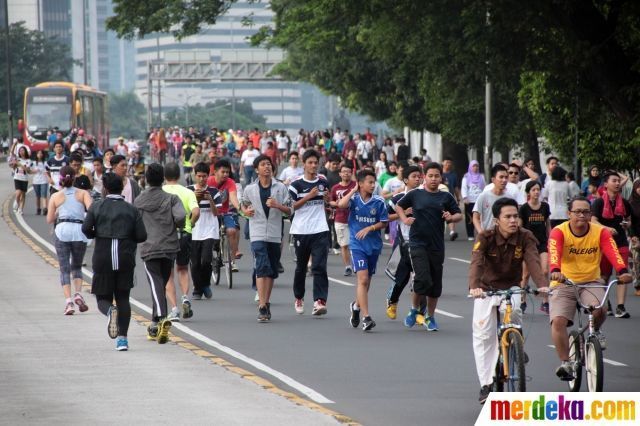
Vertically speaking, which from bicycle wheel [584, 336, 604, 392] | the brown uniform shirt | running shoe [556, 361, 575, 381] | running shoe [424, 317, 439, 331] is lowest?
running shoe [424, 317, 439, 331]

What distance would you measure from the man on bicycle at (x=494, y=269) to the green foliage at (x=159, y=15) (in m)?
24.4

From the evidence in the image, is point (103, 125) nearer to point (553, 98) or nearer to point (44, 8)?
point (553, 98)

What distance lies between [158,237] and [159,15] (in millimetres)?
20726

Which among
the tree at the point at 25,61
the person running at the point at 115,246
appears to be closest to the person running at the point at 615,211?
the person running at the point at 115,246

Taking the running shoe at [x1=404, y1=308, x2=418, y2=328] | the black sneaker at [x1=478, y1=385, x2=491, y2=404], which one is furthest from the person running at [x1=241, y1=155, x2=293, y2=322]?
the black sneaker at [x1=478, y1=385, x2=491, y2=404]

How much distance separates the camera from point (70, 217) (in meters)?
17.2

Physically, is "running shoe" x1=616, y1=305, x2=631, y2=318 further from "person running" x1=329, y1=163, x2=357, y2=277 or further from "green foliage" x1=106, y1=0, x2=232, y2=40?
"green foliage" x1=106, y1=0, x2=232, y2=40

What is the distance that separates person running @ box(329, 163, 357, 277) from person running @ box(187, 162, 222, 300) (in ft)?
10.7

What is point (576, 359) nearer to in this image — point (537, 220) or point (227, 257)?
point (537, 220)

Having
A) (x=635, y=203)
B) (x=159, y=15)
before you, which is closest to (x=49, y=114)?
(x=159, y=15)

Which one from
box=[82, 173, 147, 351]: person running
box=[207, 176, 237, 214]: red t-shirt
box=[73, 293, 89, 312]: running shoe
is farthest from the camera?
box=[207, 176, 237, 214]: red t-shirt

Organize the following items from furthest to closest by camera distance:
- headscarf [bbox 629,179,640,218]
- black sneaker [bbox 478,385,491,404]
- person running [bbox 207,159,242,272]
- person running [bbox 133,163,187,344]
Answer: person running [bbox 207,159,242,272] < headscarf [bbox 629,179,640,218] < person running [bbox 133,163,187,344] < black sneaker [bbox 478,385,491,404]

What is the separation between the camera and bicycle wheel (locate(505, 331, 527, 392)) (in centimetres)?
1008

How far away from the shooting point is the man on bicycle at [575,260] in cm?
1134
